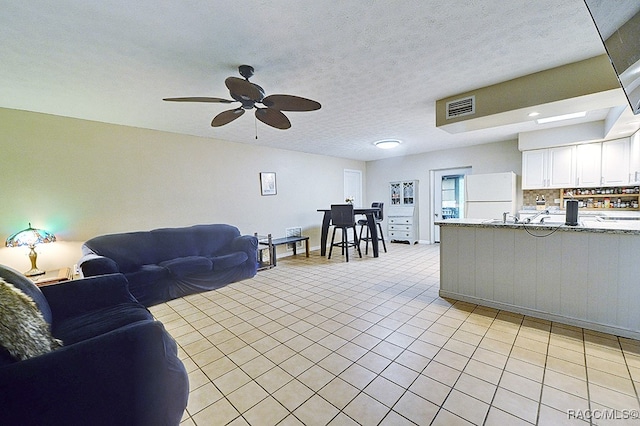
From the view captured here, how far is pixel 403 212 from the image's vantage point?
7109 millimetres

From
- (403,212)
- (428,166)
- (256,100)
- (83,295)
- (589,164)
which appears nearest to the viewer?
(83,295)

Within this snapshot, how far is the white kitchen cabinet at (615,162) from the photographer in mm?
4137

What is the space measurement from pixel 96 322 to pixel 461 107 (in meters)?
3.97

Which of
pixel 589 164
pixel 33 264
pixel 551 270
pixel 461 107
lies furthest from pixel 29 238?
pixel 589 164

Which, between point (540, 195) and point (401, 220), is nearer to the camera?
point (540, 195)

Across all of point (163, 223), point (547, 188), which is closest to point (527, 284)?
point (547, 188)

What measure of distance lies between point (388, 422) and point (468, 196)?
17.0ft

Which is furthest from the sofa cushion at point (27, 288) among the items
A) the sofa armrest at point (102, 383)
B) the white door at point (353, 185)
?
the white door at point (353, 185)

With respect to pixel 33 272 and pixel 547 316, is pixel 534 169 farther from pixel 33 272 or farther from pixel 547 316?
pixel 33 272

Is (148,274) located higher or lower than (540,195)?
lower

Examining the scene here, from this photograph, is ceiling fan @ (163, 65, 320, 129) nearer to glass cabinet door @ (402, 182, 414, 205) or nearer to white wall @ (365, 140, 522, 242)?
white wall @ (365, 140, 522, 242)

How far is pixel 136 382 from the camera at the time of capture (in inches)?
48.2

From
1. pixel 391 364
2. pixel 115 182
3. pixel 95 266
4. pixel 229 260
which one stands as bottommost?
pixel 391 364

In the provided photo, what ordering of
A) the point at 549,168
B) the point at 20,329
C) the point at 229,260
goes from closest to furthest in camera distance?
the point at 20,329 → the point at 229,260 → the point at 549,168
